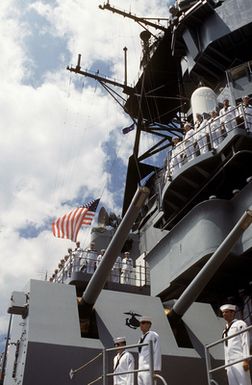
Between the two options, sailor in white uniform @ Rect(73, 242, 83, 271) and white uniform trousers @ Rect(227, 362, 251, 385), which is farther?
sailor in white uniform @ Rect(73, 242, 83, 271)

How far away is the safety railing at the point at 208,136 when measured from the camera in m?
8.48

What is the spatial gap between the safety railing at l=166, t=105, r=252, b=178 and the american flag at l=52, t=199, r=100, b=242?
457cm

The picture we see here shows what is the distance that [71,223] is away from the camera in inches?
525

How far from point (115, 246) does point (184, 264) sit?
2.67m

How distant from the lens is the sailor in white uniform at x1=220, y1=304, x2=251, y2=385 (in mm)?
4660

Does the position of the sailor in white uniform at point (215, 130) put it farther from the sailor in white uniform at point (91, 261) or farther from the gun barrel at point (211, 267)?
the sailor in white uniform at point (91, 261)

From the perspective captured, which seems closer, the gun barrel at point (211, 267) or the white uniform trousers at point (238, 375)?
the white uniform trousers at point (238, 375)

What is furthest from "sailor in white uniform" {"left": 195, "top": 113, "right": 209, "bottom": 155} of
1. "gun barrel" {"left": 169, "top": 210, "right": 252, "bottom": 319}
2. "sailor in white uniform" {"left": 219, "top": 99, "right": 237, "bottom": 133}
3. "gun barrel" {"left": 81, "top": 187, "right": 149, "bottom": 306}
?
"gun barrel" {"left": 81, "top": 187, "right": 149, "bottom": 306}

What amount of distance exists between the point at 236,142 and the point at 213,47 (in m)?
4.94

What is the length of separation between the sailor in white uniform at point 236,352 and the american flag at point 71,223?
27.3 ft

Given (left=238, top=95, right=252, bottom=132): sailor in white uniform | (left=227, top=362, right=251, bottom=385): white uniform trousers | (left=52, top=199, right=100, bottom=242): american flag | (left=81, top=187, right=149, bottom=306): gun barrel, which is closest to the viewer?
(left=227, top=362, right=251, bottom=385): white uniform trousers

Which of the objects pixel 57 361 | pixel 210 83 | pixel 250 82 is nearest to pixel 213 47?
pixel 210 83

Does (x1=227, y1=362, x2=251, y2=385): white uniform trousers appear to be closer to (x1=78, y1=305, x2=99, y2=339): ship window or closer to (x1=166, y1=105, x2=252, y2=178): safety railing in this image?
(x1=78, y1=305, x2=99, y2=339): ship window

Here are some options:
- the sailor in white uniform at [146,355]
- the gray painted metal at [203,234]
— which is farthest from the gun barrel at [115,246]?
the gray painted metal at [203,234]
